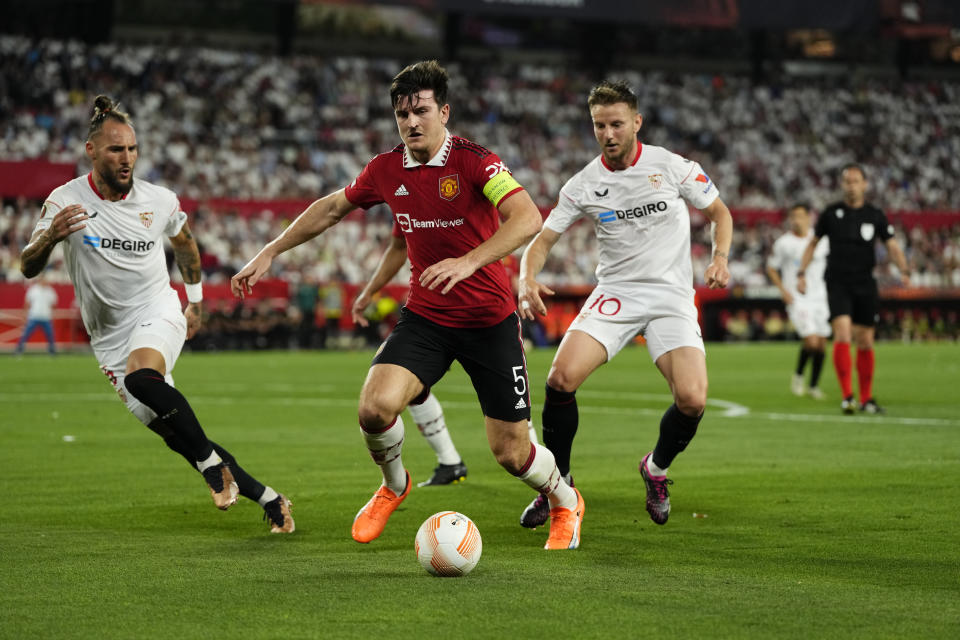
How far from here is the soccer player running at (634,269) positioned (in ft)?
25.9

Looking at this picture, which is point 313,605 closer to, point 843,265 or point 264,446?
point 264,446

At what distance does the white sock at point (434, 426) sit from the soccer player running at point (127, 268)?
1.87m

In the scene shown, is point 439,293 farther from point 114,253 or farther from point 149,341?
point 114,253

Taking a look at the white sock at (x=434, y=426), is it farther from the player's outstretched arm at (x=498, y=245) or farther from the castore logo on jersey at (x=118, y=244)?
the player's outstretched arm at (x=498, y=245)

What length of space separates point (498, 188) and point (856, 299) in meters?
9.39

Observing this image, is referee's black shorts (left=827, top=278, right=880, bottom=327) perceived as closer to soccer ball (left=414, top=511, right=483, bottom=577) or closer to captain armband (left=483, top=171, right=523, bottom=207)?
captain armband (left=483, top=171, right=523, bottom=207)

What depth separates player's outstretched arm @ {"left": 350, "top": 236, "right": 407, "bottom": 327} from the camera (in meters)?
7.72

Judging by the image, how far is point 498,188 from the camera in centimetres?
656

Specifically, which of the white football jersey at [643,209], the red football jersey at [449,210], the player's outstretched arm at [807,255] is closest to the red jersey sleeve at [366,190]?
the red football jersey at [449,210]

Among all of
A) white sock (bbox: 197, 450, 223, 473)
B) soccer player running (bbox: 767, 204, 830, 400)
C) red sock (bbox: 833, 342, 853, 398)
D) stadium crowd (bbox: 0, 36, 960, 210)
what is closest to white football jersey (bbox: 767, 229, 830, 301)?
soccer player running (bbox: 767, 204, 830, 400)

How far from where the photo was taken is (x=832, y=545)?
6859 millimetres

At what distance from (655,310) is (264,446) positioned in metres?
5.19

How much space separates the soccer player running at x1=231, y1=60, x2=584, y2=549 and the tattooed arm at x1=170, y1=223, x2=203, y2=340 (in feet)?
5.15

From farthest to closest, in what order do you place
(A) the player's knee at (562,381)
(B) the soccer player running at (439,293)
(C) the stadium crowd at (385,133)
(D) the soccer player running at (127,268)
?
(C) the stadium crowd at (385,133) < (A) the player's knee at (562,381) < (D) the soccer player running at (127,268) < (B) the soccer player running at (439,293)
